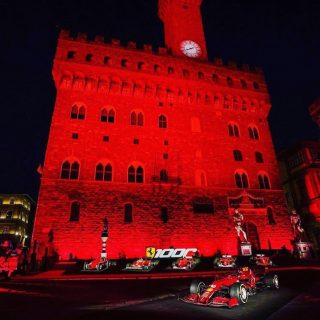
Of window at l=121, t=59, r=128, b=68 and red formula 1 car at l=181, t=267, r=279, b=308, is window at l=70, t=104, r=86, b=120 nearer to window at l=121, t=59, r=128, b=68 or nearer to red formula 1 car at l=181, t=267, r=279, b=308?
window at l=121, t=59, r=128, b=68

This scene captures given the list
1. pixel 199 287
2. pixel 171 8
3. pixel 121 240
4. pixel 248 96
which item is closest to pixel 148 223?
pixel 121 240

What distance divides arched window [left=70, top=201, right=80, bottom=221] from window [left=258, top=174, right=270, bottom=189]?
16.9 m

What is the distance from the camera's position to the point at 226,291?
7.28 meters

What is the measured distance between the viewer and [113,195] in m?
20.6

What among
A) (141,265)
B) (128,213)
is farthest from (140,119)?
(141,265)

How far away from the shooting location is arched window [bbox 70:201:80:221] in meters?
19.3

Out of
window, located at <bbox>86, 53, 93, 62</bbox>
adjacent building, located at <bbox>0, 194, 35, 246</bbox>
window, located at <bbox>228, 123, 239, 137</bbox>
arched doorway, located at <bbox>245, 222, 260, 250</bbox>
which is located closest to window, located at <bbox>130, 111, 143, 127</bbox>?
window, located at <bbox>86, 53, 93, 62</bbox>

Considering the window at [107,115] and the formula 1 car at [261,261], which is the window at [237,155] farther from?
the window at [107,115]

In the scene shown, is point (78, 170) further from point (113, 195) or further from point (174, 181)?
point (174, 181)

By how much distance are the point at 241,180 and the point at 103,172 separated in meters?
12.9

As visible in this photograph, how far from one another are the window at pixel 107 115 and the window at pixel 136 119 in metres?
1.77

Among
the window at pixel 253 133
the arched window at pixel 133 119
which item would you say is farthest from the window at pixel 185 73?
the window at pixel 253 133

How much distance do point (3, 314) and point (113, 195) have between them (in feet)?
48.0

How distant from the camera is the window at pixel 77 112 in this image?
74.4ft
